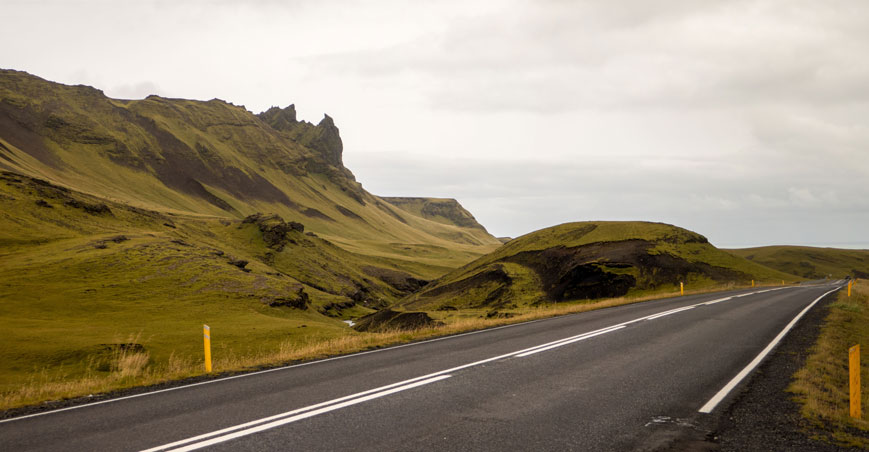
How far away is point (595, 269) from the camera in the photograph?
168 feet

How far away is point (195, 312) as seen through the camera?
4066 centimetres

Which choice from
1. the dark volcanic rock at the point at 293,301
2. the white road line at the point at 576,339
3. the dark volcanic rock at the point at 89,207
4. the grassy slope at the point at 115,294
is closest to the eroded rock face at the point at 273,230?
the grassy slope at the point at 115,294

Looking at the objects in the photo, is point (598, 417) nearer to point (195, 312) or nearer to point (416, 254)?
point (195, 312)

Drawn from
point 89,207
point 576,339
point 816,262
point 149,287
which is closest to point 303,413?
point 576,339

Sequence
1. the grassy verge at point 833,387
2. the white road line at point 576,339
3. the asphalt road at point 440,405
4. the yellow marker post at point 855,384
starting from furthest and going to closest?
the white road line at point 576,339 → the yellow marker post at point 855,384 → the grassy verge at point 833,387 → the asphalt road at point 440,405

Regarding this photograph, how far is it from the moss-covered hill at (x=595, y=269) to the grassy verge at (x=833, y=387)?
108 ft

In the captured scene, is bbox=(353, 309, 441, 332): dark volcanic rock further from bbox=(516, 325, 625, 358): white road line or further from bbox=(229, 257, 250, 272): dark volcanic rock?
bbox=(229, 257, 250, 272): dark volcanic rock

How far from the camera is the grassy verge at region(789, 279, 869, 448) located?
6.66 metres

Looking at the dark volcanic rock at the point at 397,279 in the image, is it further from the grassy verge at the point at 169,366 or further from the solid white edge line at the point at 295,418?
the solid white edge line at the point at 295,418

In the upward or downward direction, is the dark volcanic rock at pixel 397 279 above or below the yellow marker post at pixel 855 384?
below

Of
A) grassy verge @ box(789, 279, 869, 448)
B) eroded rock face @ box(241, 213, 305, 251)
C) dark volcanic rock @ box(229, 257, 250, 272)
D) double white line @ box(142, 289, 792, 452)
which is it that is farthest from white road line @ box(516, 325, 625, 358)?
eroded rock face @ box(241, 213, 305, 251)

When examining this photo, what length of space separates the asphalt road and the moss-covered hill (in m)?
37.4

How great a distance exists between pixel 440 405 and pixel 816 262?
18216 centimetres

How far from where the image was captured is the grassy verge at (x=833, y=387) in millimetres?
6664
